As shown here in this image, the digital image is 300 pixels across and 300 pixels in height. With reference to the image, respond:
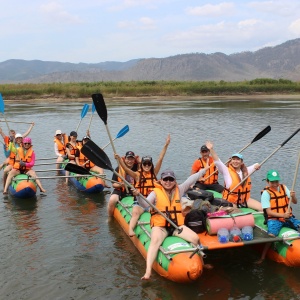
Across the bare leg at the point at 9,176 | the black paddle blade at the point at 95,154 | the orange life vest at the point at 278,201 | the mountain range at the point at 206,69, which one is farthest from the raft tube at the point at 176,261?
the mountain range at the point at 206,69

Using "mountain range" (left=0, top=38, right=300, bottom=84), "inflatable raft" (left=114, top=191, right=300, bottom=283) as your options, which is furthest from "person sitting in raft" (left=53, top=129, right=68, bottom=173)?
"mountain range" (left=0, top=38, right=300, bottom=84)

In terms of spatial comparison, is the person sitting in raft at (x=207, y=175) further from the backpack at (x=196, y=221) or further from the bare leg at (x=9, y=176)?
the bare leg at (x=9, y=176)

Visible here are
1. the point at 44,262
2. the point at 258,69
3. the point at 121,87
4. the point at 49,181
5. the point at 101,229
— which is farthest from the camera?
the point at 258,69

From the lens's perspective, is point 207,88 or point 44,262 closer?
point 44,262

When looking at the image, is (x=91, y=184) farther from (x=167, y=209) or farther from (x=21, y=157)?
(x=167, y=209)

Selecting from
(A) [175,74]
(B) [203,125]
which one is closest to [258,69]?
(A) [175,74]

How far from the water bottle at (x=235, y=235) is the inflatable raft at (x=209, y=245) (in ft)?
0.17

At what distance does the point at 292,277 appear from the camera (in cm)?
588

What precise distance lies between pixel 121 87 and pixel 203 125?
906 inches

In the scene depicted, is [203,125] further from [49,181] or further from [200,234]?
[200,234]

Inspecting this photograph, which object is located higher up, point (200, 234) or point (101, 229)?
point (200, 234)

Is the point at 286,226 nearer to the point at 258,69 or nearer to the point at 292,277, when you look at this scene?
the point at 292,277

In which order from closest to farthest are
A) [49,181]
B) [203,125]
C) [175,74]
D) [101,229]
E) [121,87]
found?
[101,229]
[49,181]
[203,125]
[121,87]
[175,74]

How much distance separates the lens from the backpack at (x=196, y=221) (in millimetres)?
6289
